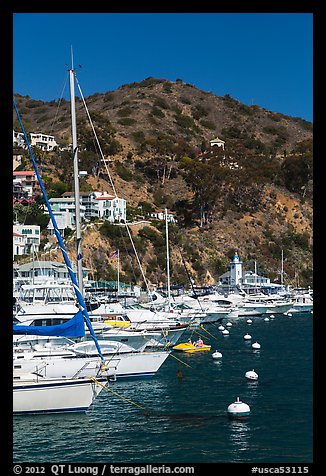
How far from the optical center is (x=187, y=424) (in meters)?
19.4

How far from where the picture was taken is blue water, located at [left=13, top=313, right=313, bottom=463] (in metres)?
16.4

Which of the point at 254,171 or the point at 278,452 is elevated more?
the point at 254,171

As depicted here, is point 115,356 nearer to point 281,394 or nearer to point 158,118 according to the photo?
point 281,394

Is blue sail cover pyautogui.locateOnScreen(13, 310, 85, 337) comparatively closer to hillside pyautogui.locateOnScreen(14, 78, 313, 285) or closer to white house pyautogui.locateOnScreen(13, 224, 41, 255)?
hillside pyautogui.locateOnScreen(14, 78, 313, 285)

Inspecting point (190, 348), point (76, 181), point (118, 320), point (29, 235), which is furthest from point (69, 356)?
point (29, 235)

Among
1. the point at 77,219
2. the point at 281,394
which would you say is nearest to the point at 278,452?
the point at 281,394

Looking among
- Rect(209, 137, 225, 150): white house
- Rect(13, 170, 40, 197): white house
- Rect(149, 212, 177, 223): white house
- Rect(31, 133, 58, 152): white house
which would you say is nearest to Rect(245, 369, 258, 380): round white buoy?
Rect(149, 212, 177, 223): white house

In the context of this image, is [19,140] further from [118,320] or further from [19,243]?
[118,320]

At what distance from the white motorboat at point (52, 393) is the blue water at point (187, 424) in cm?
29

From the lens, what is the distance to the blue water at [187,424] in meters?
16.4

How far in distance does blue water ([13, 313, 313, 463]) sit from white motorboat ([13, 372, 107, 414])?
29 centimetres

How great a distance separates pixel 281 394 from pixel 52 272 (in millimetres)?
39180
